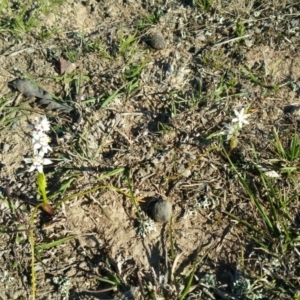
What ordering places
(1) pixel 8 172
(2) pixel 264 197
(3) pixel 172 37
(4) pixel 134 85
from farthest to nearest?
1. (3) pixel 172 37
2. (4) pixel 134 85
3. (1) pixel 8 172
4. (2) pixel 264 197

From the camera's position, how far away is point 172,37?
4184 millimetres

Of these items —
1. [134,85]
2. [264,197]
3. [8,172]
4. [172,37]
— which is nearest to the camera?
[264,197]

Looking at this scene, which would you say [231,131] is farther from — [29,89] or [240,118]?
[29,89]

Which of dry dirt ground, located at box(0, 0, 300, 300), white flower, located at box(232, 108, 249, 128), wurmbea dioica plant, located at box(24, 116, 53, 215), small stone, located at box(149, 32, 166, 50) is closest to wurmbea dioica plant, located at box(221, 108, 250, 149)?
white flower, located at box(232, 108, 249, 128)

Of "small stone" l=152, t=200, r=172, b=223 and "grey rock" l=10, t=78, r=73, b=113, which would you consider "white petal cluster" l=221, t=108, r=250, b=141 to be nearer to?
"small stone" l=152, t=200, r=172, b=223

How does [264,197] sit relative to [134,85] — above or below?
below

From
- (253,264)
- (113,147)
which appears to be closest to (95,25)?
(113,147)

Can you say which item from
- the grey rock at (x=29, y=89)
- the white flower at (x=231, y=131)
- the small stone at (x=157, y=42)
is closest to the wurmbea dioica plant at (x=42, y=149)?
the grey rock at (x=29, y=89)

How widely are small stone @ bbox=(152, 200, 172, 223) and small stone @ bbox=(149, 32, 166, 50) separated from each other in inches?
55.7

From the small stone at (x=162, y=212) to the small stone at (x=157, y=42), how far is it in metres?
1.41

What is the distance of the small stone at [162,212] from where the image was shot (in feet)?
10.8

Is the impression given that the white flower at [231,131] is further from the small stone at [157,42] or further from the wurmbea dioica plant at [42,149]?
the wurmbea dioica plant at [42,149]

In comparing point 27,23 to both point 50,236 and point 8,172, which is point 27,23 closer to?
point 8,172

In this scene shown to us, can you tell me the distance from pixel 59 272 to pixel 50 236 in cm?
24
